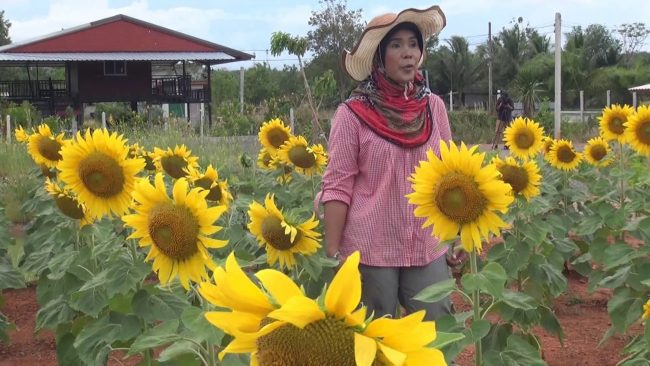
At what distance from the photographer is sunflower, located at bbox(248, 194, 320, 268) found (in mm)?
2662

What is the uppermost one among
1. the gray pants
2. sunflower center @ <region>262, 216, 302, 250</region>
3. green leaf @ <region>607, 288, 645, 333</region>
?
sunflower center @ <region>262, 216, 302, 250</region>

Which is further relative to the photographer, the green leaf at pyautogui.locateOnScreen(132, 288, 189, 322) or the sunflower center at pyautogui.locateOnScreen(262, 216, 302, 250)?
the sunflower center at pyautogui.locateOnScreen(262, 216, 302, 250)

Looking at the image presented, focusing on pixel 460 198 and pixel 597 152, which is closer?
pixel 460 198

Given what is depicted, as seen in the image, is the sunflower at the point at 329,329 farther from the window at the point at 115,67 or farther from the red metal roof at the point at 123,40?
the window at the point at 115,67

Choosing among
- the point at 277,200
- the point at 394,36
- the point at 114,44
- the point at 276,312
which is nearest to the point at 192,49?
the point at 114,44

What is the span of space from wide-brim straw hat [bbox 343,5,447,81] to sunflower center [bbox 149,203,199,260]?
109 centimetres

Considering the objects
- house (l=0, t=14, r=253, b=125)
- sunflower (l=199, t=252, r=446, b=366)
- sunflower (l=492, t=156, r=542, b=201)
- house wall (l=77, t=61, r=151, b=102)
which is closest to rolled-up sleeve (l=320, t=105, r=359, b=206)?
sunflower (l=492, t=156, r=542, b=201)

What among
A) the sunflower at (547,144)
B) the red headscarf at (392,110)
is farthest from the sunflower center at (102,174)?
the sunflower at (547,144)

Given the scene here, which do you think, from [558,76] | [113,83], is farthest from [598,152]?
[113,83]

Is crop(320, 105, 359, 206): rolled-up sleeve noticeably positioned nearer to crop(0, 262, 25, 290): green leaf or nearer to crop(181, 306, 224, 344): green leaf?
crop(181, 306, 224, 344): green leaf

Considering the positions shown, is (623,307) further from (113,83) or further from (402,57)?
(113,83)

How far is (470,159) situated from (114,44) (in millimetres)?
26029

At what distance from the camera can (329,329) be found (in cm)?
91

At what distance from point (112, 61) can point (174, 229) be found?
24727mm
